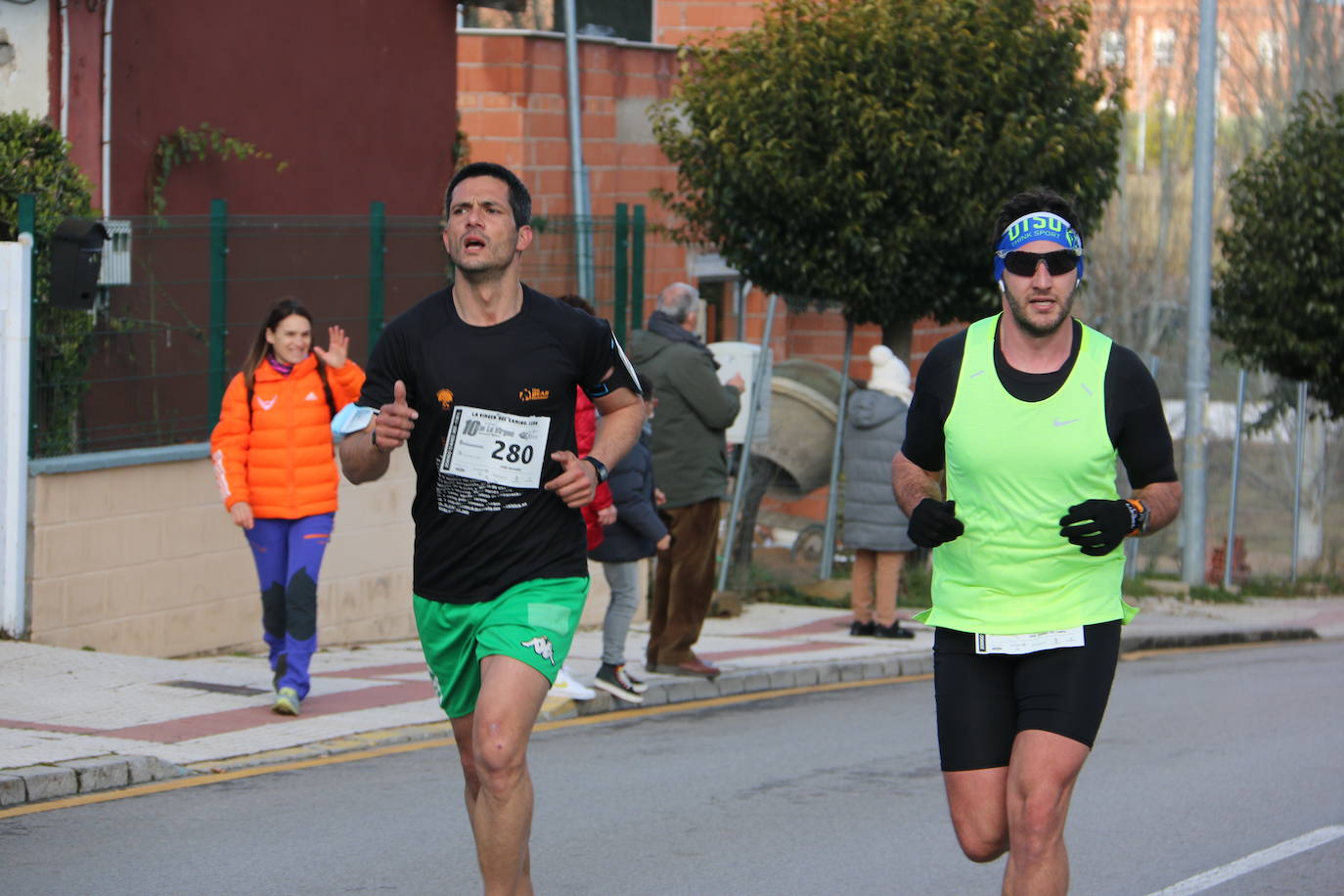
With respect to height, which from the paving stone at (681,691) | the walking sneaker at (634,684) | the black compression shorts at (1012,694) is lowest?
the paving stone at (681,691)

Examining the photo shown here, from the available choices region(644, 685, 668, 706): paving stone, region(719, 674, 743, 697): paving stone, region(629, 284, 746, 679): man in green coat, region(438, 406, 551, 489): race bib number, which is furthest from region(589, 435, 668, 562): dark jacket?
region(438, 406, 551, 489): race bib number

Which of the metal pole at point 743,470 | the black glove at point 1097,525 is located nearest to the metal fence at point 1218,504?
the metal pole at point 743,470

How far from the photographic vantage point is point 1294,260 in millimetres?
20438

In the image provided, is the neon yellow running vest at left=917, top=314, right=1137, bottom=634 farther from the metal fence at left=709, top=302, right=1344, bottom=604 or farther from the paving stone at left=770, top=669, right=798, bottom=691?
the metal fence at left=709, top=302, right=1344, bottom=604

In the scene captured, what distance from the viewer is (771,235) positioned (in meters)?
16.1

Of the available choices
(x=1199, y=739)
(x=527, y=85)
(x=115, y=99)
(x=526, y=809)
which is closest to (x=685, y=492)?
(x=1199, y=739)

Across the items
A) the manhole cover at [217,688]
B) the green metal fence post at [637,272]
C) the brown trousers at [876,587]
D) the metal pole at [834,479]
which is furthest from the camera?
the metal pole at [834,479]

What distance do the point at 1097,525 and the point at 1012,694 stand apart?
510mm

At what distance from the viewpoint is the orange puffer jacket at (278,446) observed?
9055mm

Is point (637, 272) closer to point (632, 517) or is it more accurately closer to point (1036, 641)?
point (632, 517)

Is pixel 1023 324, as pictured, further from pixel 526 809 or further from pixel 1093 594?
pixel 526 809

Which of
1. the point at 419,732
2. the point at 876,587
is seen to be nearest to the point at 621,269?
the point at 876,587

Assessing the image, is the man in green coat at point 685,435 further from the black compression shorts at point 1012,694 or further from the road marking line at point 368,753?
the black compression shorts at point 1012,694

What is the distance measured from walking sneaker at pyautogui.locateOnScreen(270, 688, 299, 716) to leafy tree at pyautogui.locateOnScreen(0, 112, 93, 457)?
2.34 meters
